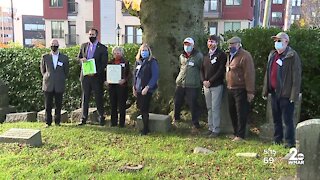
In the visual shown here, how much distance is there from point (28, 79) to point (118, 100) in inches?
156

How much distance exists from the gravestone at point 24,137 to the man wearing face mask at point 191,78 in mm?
2910

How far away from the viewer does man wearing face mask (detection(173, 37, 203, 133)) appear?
7.79 meters

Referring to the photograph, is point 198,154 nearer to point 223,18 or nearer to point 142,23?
point 142,23

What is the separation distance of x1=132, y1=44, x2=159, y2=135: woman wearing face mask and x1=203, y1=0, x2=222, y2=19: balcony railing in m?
30.7

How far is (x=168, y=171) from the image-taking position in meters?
5.66

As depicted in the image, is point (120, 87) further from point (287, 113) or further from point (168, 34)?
point (287, 113)

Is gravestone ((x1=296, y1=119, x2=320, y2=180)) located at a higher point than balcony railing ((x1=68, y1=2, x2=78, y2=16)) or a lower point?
lower

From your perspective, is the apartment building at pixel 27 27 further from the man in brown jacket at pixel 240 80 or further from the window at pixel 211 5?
the man in brown jacket at pixel 240 80

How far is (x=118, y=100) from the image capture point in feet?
28.0

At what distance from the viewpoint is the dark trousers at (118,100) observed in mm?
8436

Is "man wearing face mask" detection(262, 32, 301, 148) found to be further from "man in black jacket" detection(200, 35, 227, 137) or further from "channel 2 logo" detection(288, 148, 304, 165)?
"channel 2 logo" detection(288, 148, 304, 165)

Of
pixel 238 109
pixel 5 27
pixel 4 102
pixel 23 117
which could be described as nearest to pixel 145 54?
pixel 238 109

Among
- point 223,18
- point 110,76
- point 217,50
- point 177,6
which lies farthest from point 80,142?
point 223,18

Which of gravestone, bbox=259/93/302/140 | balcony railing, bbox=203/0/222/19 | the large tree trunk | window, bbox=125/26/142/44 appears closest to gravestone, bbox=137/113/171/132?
the large tree trunk
